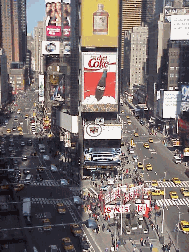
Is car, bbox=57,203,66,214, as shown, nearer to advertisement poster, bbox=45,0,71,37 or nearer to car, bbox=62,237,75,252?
car, bbox=62,237,75,252

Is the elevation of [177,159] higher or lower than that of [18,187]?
higher

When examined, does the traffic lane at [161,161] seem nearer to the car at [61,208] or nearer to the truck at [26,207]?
the car at [61,208]

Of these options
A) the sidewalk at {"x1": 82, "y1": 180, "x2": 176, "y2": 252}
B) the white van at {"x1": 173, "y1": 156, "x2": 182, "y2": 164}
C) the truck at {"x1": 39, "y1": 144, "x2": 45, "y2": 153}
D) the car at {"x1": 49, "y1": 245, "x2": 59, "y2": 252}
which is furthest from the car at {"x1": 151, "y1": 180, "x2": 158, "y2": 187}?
the truck at {"x1": 39, "y1": 144, "x2": 45, "y2": 153}

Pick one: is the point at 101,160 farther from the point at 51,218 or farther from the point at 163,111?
the point at 163,111

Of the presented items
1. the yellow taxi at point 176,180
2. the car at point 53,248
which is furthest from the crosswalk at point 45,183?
the car at point 53,248

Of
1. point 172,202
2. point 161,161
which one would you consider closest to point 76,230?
point 172,202

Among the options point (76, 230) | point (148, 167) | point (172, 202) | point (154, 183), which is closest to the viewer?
point (76, 230)

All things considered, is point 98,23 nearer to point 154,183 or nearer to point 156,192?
point 154,183
